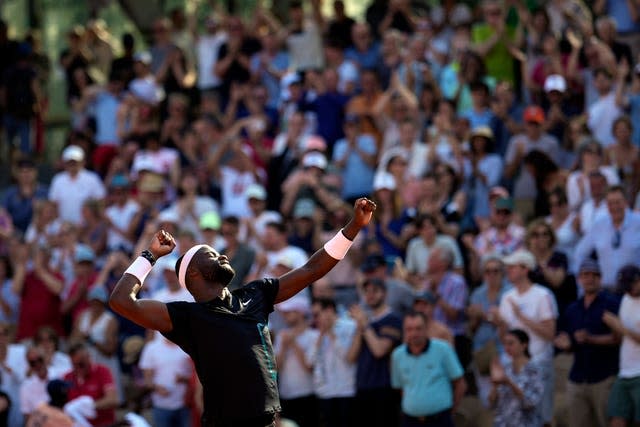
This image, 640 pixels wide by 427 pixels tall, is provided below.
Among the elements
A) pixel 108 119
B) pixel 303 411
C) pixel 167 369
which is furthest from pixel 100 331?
pixel 108 119

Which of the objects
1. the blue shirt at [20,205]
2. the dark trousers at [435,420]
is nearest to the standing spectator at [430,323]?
the dark trousers at [435,420]

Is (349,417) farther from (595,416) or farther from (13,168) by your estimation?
(13,168)

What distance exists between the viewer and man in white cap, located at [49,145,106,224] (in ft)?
59.2

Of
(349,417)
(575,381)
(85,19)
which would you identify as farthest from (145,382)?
(85,19)

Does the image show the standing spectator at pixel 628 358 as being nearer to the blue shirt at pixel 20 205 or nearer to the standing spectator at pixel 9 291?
the standing spectator at pixel 9 291

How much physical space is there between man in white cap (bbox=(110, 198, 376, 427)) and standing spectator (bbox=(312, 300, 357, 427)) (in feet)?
18.9

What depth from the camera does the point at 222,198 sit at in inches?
687

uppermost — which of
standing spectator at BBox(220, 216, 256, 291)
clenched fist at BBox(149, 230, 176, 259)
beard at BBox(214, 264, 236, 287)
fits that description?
standing spectator at BBox(220, 216, 256, 291)

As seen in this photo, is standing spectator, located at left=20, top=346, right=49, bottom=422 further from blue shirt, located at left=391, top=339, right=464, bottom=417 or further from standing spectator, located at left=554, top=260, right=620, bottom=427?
standing spectator, located at left=554, top=260, right=620, bottom=427

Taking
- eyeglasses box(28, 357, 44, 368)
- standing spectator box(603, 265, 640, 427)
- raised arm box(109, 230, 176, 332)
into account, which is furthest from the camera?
eyeglasses box(28, 357, 44, 368)

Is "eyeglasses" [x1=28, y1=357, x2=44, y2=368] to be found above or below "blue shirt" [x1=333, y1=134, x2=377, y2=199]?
below

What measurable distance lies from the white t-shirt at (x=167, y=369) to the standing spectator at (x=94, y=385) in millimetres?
409

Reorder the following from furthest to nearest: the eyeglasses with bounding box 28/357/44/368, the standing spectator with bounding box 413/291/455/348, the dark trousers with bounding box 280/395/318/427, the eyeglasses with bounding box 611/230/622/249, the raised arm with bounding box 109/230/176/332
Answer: the eyeglasses with bounding box 28/357/44/368, the dark trousers with bounding box 280/395/318/427, the eyeglasses with bounding box 611/230/622/249, the standing spectator with bounding box 413/291/455/348, the raised arm with bounding box 109/230/176/332

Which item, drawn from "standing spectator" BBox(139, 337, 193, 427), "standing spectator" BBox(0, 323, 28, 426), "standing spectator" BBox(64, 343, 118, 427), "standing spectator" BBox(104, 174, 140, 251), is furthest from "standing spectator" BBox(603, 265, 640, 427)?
"standing spectator" BBox(104, 174, 140, 251)
